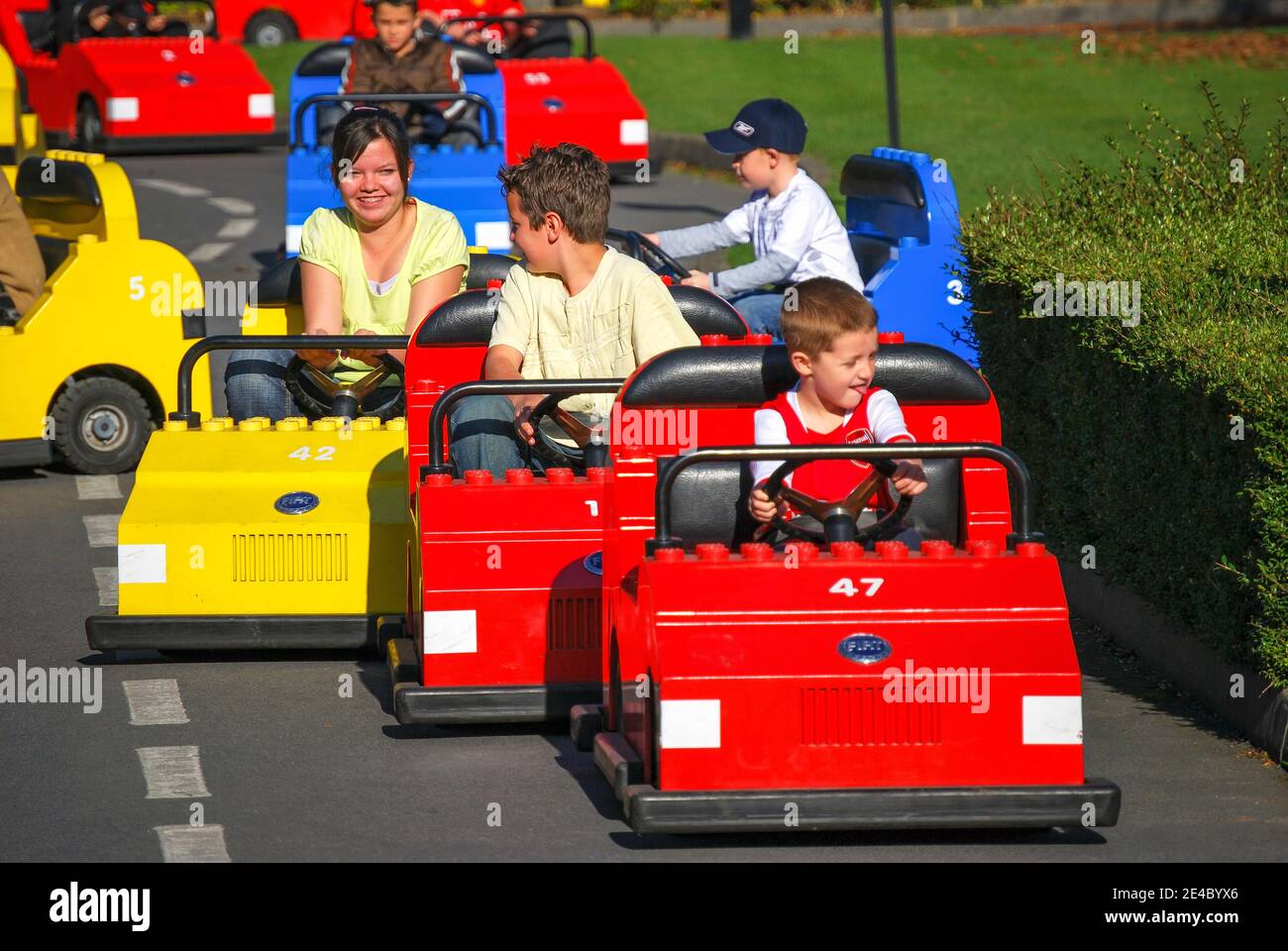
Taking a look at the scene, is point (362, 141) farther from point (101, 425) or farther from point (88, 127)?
point (88, 127)

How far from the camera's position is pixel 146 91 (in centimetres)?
2194

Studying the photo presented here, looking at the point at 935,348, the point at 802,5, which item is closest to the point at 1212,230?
the point at 935,348

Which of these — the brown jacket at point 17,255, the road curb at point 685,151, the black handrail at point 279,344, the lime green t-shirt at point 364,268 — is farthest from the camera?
the road curb at point 685,151

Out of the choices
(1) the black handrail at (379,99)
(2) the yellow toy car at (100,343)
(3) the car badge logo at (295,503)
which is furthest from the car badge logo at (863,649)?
(1) the black handrail at (379,99)

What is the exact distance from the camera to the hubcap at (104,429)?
10.8 m

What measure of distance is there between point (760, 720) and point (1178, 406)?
2269mm

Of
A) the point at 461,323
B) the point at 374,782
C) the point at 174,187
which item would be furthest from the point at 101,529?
the point at 174,187

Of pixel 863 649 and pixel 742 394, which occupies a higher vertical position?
pixel 742 394

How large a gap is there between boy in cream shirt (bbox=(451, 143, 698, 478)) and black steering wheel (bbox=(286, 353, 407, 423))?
4.30 feet

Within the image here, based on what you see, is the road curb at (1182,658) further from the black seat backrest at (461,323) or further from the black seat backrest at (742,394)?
the black seat backrest at (461,323)

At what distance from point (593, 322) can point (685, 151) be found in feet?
49.5

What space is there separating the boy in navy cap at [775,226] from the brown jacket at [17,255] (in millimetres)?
3018

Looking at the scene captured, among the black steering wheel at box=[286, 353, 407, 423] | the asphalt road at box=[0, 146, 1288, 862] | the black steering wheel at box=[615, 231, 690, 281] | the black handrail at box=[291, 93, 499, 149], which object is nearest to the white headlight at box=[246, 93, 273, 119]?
the black handrail at box=[291, 93, 499, 149]

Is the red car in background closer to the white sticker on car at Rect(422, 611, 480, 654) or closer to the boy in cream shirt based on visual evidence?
the boy in cream shirt
